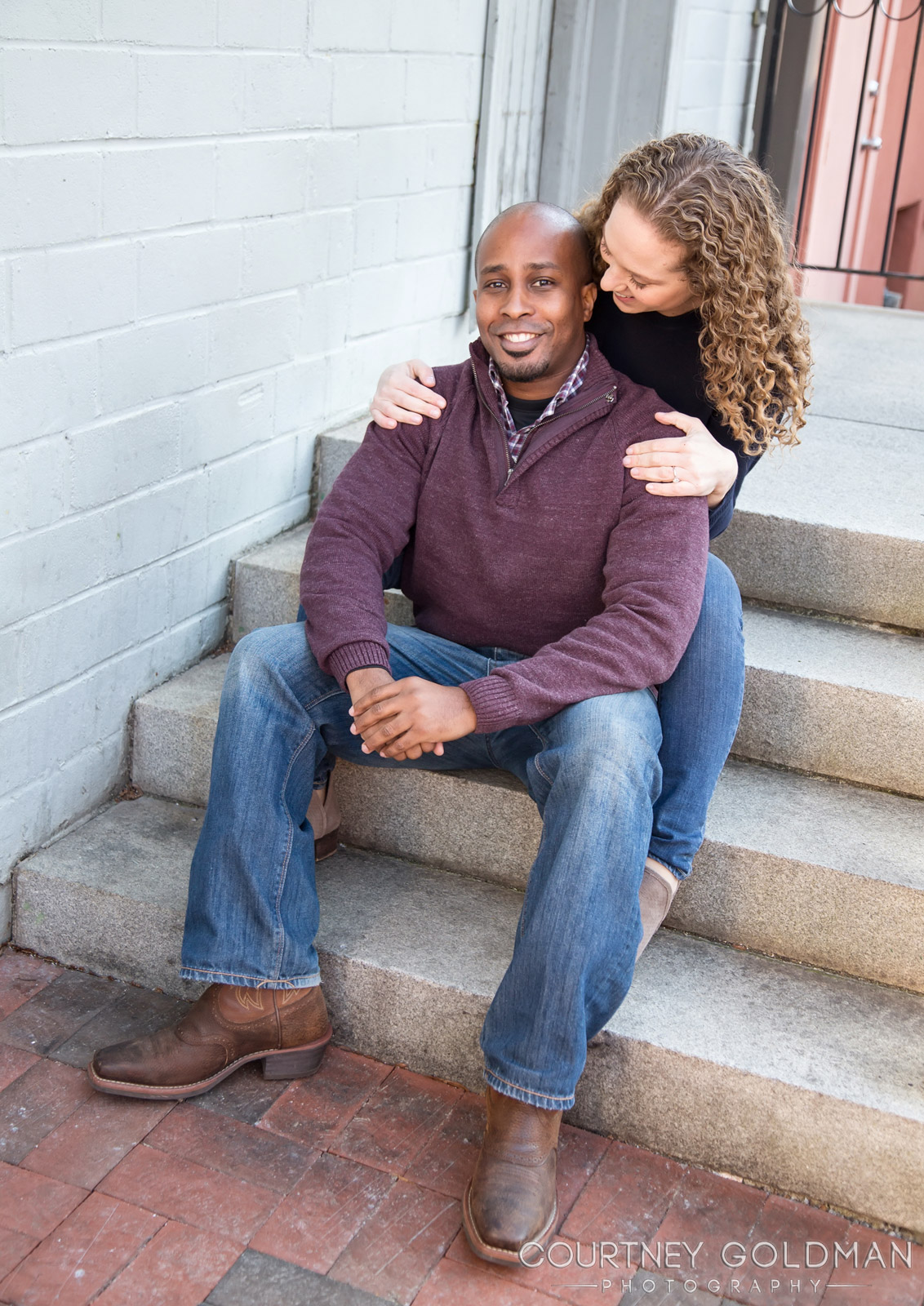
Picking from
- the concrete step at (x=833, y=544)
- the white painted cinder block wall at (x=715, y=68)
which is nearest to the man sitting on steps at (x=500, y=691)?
the concrete step at (x=833, y=544)

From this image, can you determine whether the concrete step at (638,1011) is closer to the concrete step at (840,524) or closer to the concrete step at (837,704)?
the concrete step at (837,704)

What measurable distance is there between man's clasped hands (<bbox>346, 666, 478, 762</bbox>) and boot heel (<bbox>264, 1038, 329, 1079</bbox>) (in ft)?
1.59

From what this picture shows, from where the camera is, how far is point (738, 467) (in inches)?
79.7

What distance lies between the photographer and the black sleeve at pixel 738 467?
2.03 meters

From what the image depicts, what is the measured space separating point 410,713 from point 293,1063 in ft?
1.90

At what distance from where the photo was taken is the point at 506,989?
171 centimetres

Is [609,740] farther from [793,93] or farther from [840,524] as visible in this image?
[793,93]

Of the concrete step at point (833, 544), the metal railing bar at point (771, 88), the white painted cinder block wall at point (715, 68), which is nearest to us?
the concrete step at point (833, 544)

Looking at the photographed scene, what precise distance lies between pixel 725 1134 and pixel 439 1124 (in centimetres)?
41

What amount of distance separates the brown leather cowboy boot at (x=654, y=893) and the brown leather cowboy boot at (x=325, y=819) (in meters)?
0.58

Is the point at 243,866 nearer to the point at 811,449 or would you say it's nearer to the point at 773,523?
the point at 773,523

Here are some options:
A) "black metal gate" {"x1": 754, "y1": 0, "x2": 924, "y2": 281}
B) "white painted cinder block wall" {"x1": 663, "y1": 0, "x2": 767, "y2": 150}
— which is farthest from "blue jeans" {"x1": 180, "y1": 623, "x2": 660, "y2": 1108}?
"black metal gate" {"x1": 754, "y1": 0, "x2": 924, "y2": 281}

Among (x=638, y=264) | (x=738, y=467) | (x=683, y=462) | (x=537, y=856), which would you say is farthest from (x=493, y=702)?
(x=638, y=264)

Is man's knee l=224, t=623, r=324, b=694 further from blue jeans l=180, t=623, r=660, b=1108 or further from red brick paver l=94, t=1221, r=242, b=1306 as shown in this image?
red brick paver l=94, t=1221, r=242, b=1306
